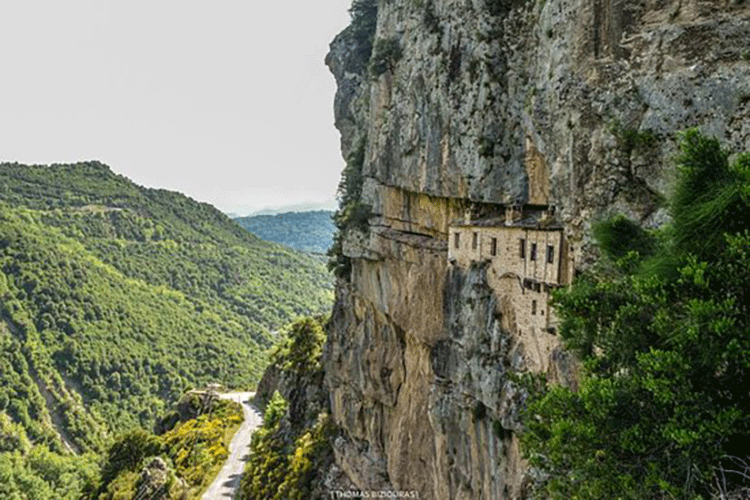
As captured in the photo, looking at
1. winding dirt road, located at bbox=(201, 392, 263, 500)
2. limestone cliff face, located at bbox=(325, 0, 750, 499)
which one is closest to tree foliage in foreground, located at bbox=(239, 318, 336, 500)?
winding dirt road, located at bbox=(201, 392, 263, 500)

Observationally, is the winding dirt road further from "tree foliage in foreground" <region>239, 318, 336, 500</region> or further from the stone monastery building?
the stone monastery building

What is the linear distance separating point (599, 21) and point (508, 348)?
37.9 ft

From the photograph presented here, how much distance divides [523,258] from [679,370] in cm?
1124

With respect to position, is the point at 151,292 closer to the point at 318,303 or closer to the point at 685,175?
the point at 318,303

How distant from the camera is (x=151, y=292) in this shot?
123 m

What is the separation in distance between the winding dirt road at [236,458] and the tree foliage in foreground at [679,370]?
44687 mm

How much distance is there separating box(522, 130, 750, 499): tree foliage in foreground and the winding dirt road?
44687 mm

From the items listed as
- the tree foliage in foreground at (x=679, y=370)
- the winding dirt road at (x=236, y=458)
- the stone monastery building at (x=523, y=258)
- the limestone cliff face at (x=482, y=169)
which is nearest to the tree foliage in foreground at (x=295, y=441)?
the winding dirt road at (x=236, y=458)

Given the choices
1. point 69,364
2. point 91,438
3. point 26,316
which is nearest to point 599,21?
point 91,438

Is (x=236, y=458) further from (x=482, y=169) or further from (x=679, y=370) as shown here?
(x=679, y=370)

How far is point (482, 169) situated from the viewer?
2339 centimetres

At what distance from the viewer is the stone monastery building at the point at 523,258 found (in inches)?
725

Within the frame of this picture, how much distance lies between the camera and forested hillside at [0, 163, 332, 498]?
9331cm

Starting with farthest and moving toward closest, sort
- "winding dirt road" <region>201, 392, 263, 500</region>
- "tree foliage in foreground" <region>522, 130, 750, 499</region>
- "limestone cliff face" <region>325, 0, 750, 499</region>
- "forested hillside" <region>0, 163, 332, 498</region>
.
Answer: "forested hillside" <region>0, 163, 332, 498</region> → "winding dirt road" <region>201, 392, 263, 500</region> → "limestone cliff face" <region>325, 0, 750, 499</region> → "tree foliage in foreground" <region>522, 130, 750, 499</region>
